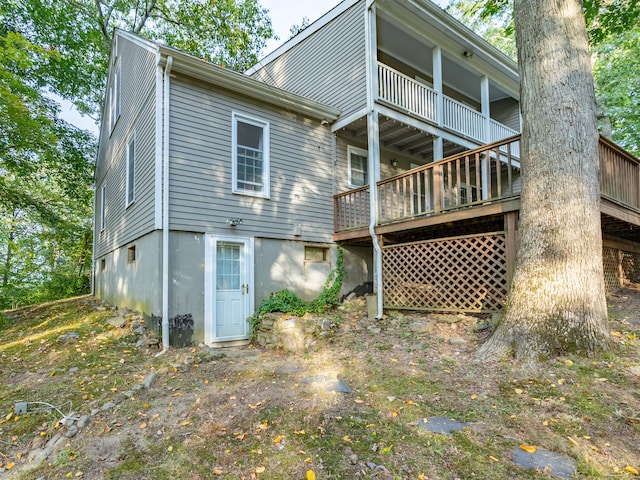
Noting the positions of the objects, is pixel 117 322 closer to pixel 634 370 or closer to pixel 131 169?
pixel 131 169

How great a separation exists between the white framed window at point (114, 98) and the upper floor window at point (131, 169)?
7.65 feet

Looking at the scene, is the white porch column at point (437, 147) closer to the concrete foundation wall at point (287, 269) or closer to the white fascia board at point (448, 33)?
the white fascia board at point (448, 33)

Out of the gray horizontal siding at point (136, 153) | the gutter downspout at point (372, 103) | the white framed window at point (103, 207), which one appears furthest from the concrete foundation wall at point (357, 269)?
the white framed window at point (103, 207)

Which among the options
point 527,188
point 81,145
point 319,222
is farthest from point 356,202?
point 81,145

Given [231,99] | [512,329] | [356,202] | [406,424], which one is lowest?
[406,424]

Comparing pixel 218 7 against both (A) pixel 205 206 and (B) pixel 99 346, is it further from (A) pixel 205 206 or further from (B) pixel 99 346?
(B) pixel 99 346

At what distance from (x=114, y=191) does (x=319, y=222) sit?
6457 millimetres

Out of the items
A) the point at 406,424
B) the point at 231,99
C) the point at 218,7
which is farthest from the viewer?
the point at 218,7

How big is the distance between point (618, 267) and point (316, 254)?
7107 mm

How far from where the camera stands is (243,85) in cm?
734

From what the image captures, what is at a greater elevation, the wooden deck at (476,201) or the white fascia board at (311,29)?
the white fascia board at (311,29)

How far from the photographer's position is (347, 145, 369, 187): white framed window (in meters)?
9.43

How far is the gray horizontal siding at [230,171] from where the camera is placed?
21.9ft

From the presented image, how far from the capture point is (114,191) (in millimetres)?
10422
